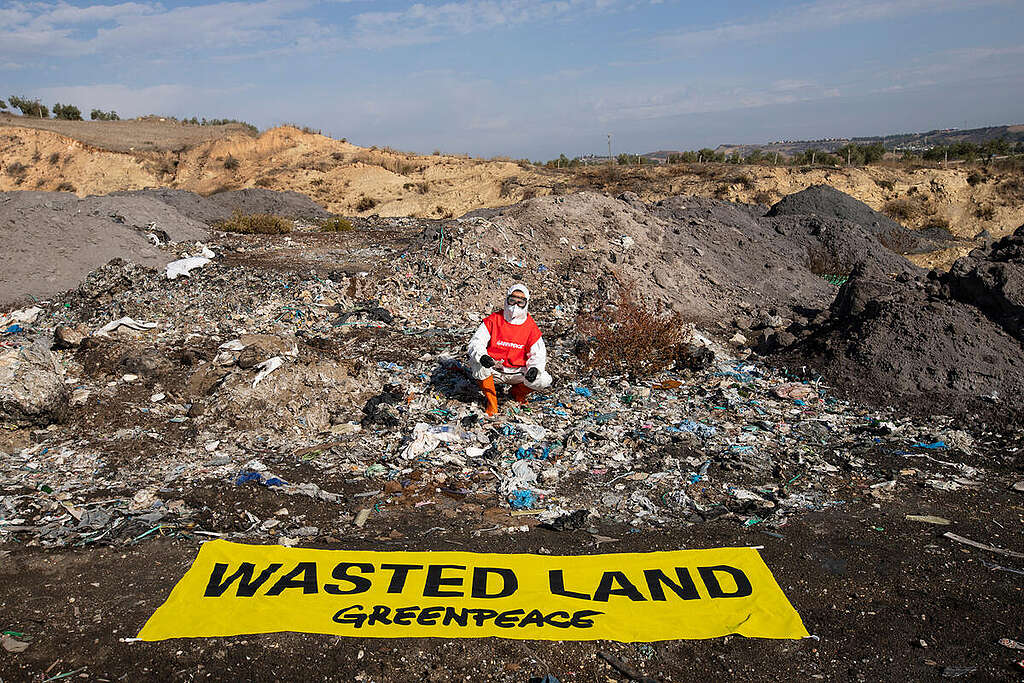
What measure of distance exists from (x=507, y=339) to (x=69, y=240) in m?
9.16

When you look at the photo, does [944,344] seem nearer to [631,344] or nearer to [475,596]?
[631,344]

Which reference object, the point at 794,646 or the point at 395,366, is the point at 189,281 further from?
the point at 794,646

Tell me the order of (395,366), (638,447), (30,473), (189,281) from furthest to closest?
(189,281) → (395,366) → (638,447) → (30,473)

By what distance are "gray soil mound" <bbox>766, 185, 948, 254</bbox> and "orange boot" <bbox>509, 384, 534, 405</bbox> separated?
11511 millimetres

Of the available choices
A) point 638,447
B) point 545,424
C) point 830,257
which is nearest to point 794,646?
point 638,447

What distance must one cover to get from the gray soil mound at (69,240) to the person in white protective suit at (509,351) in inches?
309

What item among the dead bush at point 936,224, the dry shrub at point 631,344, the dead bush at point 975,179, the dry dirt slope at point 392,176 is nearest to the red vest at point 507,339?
the dry shrub at point 631,344

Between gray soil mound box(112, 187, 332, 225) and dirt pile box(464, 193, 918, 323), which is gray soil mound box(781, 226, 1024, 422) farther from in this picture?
gray soil mound box(112, 187, 332, 225)

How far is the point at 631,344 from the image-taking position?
25.8ft

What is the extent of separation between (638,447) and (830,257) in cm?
848

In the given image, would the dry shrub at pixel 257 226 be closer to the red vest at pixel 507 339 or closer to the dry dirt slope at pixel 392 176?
the dry dirt slope at pixel 392 176

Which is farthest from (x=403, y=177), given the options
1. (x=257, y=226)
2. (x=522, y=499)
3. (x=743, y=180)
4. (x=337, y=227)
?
(x=522, y=499)

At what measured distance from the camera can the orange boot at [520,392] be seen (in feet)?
21.8

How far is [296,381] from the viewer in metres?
6.74
